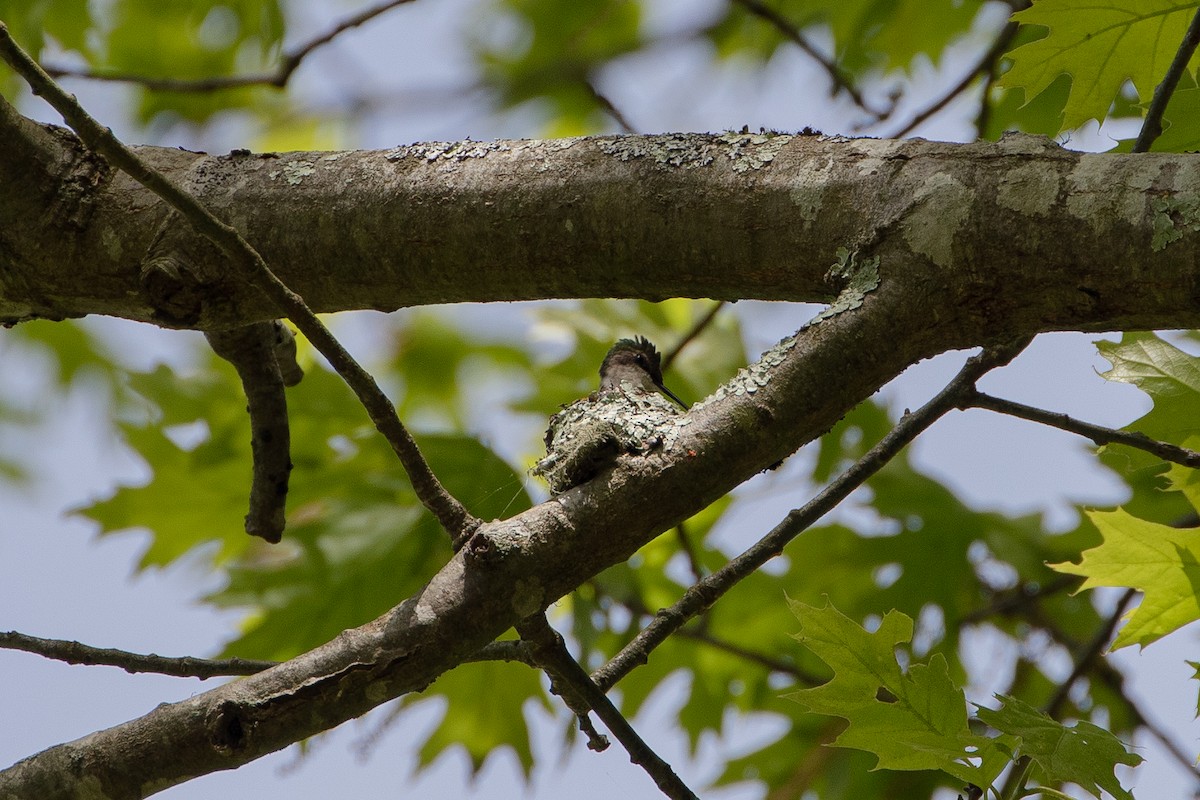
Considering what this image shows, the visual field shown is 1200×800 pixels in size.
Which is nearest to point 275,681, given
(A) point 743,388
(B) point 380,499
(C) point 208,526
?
(A) point 743,388

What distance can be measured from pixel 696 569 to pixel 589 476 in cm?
120

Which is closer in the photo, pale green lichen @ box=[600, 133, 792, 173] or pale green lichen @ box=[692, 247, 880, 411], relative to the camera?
pale green lichen @ box=[692, 247, 880, 411]

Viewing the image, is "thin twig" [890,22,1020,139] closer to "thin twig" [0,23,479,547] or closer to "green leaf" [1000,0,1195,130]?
"green leaf" [1000,0,1195,130]

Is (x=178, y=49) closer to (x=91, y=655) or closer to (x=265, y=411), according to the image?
(x=265, y=411)

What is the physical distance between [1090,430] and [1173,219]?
383mm

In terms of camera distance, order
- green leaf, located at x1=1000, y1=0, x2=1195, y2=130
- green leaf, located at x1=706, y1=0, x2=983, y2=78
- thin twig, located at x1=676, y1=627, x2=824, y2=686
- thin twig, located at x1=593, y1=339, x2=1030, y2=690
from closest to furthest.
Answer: thin twig, located at x1=593, y1=339, x2=1030, y2=690, green leaf, located at x1=1000, y1=0, x2=1195, y2=130, thin twig, located at x1=676, y1=627, x2=824, y2=686, green leaf, located at x1=706, y1=0, x2=983, y2=78

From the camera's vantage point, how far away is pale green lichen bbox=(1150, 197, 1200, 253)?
1010 mm

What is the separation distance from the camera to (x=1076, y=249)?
1.04m

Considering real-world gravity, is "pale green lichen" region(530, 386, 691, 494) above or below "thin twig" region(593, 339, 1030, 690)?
above

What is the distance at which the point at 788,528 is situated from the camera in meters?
1.28

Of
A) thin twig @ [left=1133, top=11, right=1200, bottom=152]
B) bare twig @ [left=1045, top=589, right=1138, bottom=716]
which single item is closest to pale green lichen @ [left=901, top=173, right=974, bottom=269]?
thin twig @ [left=1133, top=11, right=1200, bottom=152]

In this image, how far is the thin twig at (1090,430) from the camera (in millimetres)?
1294

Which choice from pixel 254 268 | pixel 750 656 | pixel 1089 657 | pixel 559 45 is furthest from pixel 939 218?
pixel 559 45

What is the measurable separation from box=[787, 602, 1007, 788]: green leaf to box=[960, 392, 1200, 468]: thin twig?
0.32m
